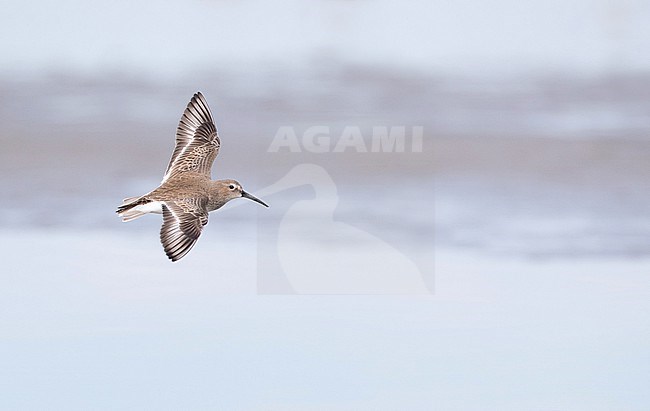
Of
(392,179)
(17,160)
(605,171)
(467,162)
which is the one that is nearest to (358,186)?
(392,179)

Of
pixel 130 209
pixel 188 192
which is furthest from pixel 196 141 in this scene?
pixel 130 209

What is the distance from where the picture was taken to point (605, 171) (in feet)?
27.6

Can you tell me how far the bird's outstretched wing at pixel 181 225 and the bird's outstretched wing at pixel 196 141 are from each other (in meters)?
0.47

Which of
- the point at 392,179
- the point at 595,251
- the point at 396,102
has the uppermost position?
the point at 396,102

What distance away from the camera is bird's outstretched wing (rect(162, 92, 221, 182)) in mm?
6586

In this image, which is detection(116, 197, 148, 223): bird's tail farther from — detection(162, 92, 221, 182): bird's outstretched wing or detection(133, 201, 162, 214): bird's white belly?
detection(162, 92, 221, 182): bird's outstretched wing

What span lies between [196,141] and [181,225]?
85cm

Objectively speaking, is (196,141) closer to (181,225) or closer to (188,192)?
(188,192)

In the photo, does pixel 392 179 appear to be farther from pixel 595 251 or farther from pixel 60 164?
pixel 60 164

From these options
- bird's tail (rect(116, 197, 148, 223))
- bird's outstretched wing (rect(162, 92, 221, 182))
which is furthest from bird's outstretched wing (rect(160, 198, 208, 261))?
bird's outstretched wing (rect(162, 92, 221, 182))

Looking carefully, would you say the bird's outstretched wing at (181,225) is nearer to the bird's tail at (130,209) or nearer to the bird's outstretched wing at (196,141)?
the bird's tail at (130,209)

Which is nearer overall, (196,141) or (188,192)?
(188,192)

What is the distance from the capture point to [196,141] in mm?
6637

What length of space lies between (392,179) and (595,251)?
5.01 ft
